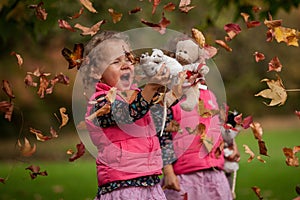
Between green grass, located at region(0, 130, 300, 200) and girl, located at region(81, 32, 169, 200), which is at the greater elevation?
girl, located at region(81, 32, 169, 200)

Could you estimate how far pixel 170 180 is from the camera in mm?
4863

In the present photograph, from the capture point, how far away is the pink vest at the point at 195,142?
500cm

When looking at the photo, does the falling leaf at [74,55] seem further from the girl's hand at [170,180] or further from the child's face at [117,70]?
the girl's hand at [170,180]

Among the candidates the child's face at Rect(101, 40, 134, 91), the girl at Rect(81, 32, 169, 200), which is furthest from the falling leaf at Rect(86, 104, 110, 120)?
the child's face at Rect(101, 40, 134, 91)

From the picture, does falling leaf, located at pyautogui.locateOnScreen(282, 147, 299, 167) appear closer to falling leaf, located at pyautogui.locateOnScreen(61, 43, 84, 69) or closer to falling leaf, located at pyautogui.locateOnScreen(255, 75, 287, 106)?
falling leaf, located at pyautogui.locateOnScreen(255, 75, 287, 106)

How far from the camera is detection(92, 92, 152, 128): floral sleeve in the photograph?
3752 mm

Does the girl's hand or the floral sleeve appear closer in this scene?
the floral sleeve

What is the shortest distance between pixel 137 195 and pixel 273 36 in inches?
44.5

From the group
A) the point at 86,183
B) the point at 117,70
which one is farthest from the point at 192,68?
the point at 86,183

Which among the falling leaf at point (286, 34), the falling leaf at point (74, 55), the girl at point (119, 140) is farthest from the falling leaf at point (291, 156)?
the falling leaf at point (74, 55)

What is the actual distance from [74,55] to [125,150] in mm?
600

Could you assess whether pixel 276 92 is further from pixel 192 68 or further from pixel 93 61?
pixel 93 61

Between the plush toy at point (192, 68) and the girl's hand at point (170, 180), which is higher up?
the plush toy at point (192, 68)

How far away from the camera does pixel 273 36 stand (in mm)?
4246
